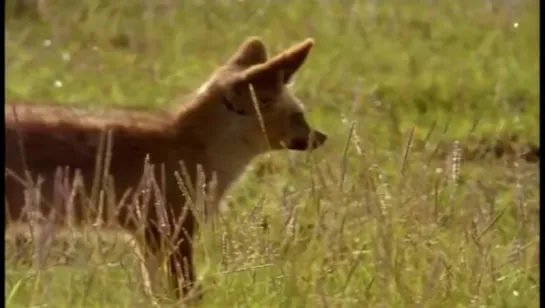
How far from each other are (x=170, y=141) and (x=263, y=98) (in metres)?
0.34

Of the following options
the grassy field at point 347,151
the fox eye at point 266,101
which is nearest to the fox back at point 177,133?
the fox eye at point 266,101

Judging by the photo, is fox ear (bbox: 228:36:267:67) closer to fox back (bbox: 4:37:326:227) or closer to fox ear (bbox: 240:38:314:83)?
fox back (bbox: 4:37:326:227)

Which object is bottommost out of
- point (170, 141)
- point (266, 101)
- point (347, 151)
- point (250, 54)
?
point (347, 151)

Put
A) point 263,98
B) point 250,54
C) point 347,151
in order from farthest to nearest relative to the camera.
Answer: point 250,54, point 263,98, point 347,151

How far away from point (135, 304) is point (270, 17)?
5211 mm

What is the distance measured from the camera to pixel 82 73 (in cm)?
752

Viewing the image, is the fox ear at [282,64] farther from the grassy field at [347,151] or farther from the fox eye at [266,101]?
the grassy field at [347,151]

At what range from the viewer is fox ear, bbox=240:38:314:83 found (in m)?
4.67

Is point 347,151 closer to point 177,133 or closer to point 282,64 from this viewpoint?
point 282,64

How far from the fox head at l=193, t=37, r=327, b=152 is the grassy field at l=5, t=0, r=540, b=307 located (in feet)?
0.43

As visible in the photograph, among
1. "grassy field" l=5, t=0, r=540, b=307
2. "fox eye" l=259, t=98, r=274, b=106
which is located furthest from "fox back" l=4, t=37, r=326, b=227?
"grassy field" l=5, t=0, r=540, b=307

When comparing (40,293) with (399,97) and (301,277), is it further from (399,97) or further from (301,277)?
(399,97)

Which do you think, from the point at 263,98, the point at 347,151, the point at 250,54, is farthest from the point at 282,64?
the point at 347,151

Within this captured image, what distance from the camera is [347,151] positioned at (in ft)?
13.1
